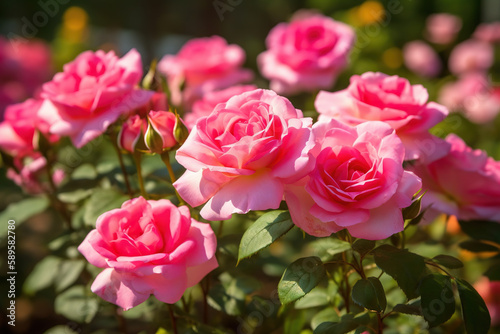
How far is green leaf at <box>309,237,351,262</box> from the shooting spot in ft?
2.54

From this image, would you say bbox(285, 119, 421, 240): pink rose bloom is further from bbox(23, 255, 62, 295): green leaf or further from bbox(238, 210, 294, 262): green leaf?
bbox(23, 255, 62, 295): green leaf

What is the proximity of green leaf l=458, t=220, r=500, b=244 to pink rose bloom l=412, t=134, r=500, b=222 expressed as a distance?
0.01m

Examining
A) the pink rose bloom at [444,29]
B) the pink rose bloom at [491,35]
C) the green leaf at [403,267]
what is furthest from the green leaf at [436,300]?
the pink rose bloom at [444,29]

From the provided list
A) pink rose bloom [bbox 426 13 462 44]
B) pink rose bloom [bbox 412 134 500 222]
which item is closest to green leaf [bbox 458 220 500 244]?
pink rose bloom [bbox 412 134 500 222]

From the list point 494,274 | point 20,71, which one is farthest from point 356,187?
point 20,71

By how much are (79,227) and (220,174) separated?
556 millimetres

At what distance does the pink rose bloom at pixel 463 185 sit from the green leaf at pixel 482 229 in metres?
0.01

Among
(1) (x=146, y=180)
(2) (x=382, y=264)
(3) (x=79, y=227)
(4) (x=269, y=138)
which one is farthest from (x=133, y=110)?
(2) (x=382, y=264)

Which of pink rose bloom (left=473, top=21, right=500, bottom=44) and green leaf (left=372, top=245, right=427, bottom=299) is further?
pink rose bloom (left=473, top=21, right=500, bottom=44)

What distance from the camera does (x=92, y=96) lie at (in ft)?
2.97

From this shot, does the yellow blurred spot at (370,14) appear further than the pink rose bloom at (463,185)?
Yes

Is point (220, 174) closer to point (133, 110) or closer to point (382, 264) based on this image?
point (382, 264)

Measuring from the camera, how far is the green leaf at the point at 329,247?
2.54 feet

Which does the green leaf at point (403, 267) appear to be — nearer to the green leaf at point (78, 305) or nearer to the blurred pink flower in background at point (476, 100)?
the green leaf at point (78, 305)
